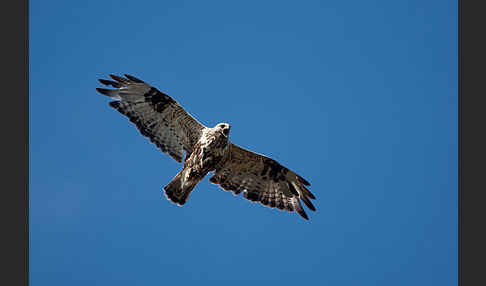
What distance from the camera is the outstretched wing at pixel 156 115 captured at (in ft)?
37.8

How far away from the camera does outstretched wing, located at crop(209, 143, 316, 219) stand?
39.7 feet

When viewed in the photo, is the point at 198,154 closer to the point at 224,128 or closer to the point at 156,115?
the point at 224,128

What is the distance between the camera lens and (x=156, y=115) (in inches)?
460

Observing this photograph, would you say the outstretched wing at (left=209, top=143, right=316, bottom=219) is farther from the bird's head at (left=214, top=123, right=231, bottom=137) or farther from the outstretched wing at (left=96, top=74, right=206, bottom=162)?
the bird's head at (left=214, top=123, right=231, bottom=137)

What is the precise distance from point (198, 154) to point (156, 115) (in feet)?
4.34

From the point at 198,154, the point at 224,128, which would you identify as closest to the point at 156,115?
the point at 198,154

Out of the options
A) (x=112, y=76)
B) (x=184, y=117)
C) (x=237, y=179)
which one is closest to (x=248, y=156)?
(x=237, y=179)

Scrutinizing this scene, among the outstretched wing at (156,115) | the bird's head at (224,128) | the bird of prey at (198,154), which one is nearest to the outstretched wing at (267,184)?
the bird of prey at (198,154)

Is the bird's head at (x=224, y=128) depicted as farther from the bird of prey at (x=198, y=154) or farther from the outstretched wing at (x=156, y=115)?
the outstretched wing at (x=156, y=115)

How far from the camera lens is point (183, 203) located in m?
11.5

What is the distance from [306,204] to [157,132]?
3571 millimetres

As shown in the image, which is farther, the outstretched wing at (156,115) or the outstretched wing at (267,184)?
the outstretched wing at (267,184)

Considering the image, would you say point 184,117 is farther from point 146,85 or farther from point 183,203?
point 183,203

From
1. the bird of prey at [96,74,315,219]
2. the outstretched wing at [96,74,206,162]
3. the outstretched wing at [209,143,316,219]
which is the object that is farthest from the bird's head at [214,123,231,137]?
the outstretched wing at [209,143,316,219]
